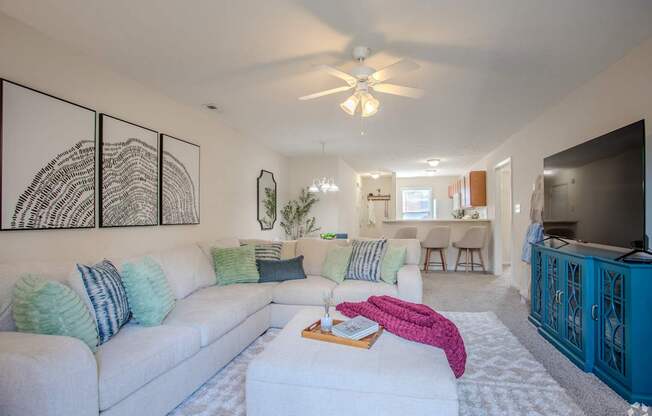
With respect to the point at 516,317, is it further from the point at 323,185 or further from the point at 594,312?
the point at 323,185

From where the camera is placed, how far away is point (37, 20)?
204 cm

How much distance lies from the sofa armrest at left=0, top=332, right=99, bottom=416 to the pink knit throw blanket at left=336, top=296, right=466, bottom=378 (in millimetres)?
1522

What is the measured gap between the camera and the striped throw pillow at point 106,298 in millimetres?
1815

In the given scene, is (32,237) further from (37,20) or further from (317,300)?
(317,300)

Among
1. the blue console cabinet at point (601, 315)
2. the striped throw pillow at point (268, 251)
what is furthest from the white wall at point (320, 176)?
the blue console cabinet at point (601, 315)

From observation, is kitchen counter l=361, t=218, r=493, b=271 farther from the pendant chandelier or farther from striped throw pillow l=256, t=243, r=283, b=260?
striped throw pillow l=256, t=243, r=283, b=260

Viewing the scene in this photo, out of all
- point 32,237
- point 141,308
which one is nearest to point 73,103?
point 32,237

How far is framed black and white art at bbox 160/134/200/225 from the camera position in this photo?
325 cm

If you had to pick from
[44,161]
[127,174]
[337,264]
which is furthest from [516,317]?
[44,161]

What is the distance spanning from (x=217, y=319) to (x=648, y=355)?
8.76 ft

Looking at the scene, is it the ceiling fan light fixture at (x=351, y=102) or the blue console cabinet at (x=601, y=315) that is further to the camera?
the ceiling fan light fixture at (x=351, y=102)

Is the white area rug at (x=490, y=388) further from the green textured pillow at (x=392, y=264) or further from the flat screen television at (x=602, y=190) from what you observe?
the flat screen television at (x=602, y=190)

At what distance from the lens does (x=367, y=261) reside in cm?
345

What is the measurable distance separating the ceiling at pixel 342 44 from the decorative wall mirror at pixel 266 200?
179 cm
